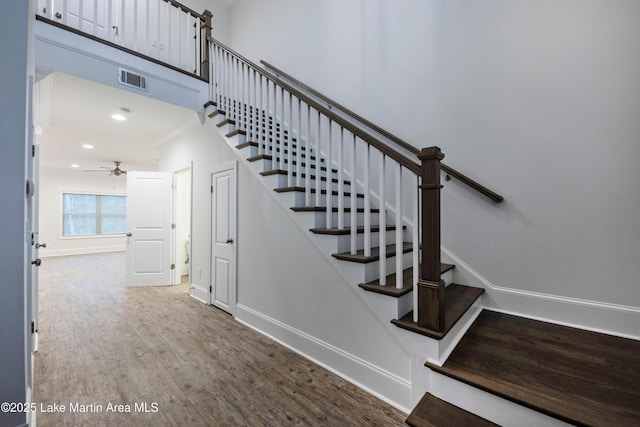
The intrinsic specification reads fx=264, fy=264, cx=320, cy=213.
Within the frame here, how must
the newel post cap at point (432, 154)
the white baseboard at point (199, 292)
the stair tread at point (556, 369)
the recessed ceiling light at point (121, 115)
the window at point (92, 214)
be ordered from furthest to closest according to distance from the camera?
1. the window at point (92, 214)
2. the white baseboard at point (199, 292)
3. the recessed ceiling light at point (121, 115)
4. the newel post cap at point (432, 154)
5. the stair tread at point (556, 369)

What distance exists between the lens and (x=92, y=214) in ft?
29.7

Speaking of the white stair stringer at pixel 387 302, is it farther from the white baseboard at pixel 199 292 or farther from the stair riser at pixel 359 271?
the white baseboard at pixel 199 292

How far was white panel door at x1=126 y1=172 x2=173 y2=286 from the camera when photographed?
4402mm

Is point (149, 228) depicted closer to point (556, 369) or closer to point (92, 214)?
point (556, 369)

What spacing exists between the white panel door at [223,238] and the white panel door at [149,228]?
4.95 feet

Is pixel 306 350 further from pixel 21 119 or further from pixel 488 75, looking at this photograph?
pixel 488 75

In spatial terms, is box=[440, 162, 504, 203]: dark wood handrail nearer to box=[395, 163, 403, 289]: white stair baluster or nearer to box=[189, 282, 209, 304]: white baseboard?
box=[395, 163, 403, 289]: white stair baluster

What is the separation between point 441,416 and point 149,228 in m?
4.75

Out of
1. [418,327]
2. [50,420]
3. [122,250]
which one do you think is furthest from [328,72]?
[122,250]

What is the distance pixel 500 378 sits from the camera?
1.31 m

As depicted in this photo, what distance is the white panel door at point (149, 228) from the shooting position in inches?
173

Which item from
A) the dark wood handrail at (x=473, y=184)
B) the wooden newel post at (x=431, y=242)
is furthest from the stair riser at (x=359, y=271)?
the dark wood handrail at (x=473, y=184)

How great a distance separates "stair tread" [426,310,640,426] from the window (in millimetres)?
11199

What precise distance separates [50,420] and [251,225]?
75.5 inches
